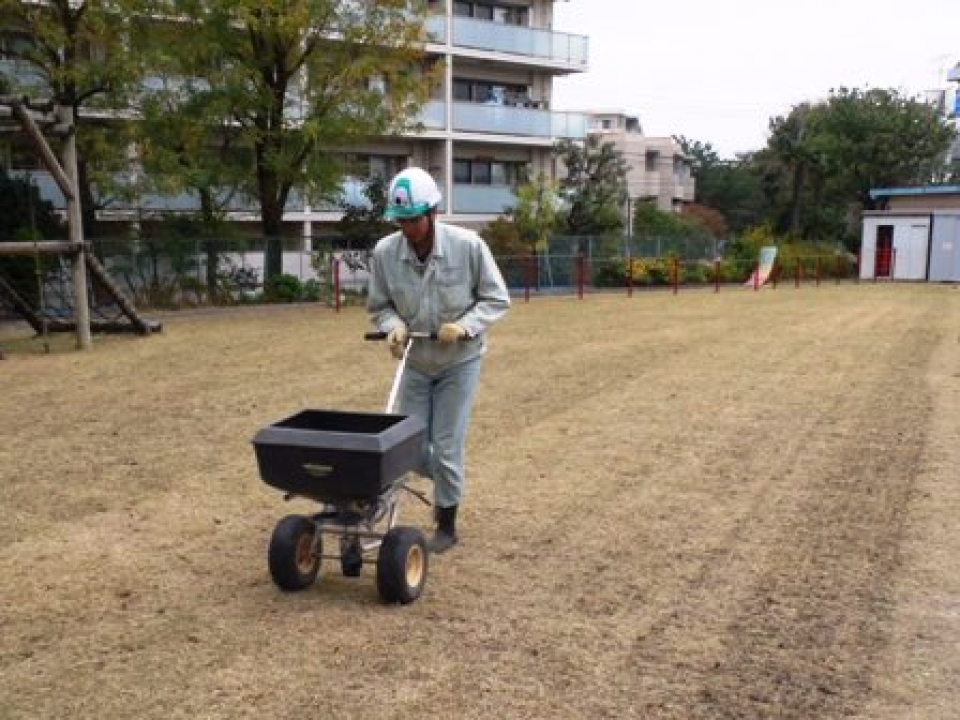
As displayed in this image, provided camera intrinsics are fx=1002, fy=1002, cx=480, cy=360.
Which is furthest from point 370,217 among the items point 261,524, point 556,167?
point 261,524

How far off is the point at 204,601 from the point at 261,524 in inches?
41.4

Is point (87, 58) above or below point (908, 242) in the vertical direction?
above

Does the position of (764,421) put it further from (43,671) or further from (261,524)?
(43,671)

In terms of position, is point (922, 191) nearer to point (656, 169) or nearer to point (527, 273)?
point (527, 273)

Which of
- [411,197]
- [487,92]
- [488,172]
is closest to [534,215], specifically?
[488,172]

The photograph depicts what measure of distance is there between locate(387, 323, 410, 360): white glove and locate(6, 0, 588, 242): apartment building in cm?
2524

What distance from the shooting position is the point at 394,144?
3162cm

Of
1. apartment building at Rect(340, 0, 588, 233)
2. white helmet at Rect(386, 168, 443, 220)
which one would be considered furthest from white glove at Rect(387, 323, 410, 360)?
apartment building at Rect(340, 0, 588, 233)

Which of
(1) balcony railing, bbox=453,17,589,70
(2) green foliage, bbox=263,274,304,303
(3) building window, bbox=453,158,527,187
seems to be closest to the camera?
(2) green foliage, bbox=263,274,304,303

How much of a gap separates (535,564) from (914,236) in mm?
35079

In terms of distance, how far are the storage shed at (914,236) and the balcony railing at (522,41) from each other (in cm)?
1231

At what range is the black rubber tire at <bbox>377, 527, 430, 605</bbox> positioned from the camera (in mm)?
3934

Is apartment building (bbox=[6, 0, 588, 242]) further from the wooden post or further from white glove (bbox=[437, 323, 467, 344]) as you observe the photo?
white glove (bbox=[437, 323, 467, 344])

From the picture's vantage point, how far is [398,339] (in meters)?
4.27
